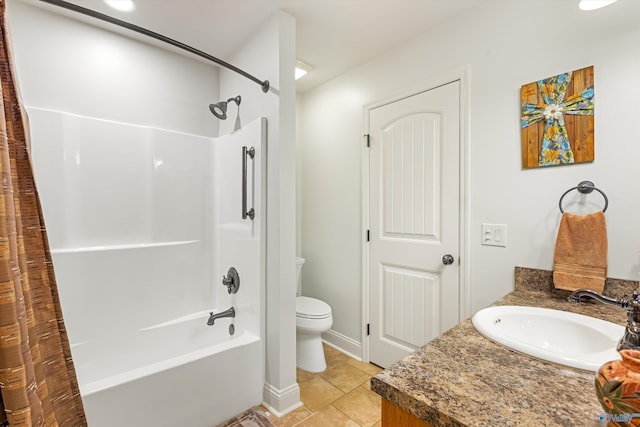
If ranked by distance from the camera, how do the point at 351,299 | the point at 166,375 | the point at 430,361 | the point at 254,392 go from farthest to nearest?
the point at 351,299
the point at 254,392
the point at 166,375
the point at 430,361

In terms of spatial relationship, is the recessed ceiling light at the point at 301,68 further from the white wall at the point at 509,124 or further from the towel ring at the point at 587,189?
the towel ring at the point at 587,189

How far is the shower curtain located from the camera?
737 mm

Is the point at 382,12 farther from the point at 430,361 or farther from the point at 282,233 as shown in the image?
the point at 430,361

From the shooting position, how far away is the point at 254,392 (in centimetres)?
181

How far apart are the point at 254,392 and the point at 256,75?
2.09 metres

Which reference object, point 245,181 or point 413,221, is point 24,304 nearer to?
point 245,181

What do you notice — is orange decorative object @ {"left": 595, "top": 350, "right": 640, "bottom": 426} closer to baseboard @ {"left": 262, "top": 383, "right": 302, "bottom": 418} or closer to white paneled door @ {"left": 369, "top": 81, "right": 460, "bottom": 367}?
white paneled door @ {"left": 369, "top": 81, "right": 460, "bottom": 367}

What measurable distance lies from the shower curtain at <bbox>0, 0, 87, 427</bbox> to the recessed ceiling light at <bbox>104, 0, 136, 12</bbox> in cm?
117

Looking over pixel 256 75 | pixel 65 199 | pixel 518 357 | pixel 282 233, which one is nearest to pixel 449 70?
pixel 256 75

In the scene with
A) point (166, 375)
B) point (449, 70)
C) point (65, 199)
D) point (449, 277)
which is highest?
point (449, 70)

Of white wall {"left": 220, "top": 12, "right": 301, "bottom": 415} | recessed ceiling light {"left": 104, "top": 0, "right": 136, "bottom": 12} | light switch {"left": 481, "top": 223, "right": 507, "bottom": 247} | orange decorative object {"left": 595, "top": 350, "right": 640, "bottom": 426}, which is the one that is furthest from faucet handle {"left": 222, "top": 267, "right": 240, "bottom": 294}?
orange decorative object {"left": 595, "top": 350, "right": 640, "bottom": 426}

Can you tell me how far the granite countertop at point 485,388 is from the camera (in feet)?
2.01

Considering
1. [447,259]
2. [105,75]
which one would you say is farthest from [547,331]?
[105,75]

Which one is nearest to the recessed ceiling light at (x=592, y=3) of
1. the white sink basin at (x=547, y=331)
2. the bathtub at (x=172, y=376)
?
the white sink basin at (x=547, y=331)
